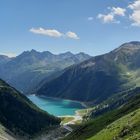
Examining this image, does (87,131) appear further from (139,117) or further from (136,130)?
(136,130)

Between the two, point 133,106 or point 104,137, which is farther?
point 133,106

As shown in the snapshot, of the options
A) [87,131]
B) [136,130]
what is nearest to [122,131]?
[136,130]

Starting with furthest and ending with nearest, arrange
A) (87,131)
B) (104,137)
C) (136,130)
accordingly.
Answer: (87,131) < (104,137) < (136,130)

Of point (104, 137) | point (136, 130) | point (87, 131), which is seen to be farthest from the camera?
point (87, 131)

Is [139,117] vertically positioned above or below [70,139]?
above

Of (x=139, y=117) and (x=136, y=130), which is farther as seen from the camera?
(x=139, y=117)

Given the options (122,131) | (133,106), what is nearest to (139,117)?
(122,131)

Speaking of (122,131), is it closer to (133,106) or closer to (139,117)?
(139,117)

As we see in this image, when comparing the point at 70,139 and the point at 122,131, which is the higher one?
the point at 122,131
